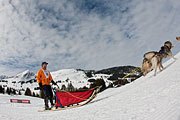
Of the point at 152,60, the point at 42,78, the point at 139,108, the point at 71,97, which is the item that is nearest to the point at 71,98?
the point at 71,97

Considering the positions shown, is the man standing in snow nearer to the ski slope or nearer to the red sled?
the red sled

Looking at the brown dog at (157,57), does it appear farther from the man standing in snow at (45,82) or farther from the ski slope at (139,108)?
the man standing in snow at (45,82)

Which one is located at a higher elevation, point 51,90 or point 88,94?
point 51,90

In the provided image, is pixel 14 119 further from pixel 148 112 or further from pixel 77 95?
pixel 148 112

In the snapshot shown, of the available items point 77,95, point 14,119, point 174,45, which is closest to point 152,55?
point 174,45

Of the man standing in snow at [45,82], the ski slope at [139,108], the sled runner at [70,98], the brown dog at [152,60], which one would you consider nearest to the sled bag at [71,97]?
the sled runner at [70,98]

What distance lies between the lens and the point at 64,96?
681 cm

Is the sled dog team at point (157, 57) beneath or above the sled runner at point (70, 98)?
above

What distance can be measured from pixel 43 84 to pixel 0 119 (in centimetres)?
265

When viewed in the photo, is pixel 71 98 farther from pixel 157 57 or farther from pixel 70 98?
pixel 157 57

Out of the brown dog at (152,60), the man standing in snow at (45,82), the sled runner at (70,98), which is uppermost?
the brown dog at (152,60)

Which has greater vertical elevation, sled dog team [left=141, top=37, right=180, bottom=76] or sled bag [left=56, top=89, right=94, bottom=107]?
sled dog team [left=141, top=37, right=180, bottom=76]

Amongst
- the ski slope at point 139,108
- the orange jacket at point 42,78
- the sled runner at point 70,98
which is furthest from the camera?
the sled runner at point 70,98

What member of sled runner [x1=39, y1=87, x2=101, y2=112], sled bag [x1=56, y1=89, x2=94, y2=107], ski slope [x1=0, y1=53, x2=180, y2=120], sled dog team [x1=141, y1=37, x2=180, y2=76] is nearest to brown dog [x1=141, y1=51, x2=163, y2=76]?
sled dog team [x1=141, y1=37, x2=180, y2=76]
